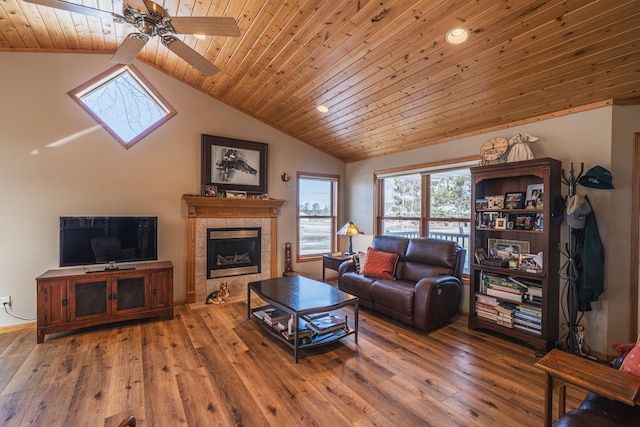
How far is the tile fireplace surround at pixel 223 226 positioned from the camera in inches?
166

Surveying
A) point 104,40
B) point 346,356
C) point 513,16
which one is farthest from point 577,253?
point 104,40

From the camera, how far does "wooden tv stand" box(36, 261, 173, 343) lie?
118 inches

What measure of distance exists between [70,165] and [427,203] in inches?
192

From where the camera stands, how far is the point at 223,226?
14.7ft

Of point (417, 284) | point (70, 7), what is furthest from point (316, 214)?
point (70, 7)

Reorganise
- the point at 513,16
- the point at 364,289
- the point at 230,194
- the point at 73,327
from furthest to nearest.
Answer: the point at 230,194
the point at 364,289
the point at 73,327
the point at 513,16

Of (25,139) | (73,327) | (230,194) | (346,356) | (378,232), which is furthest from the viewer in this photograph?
(378,232)

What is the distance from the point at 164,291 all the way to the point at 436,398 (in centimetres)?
317

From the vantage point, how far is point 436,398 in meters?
2.13

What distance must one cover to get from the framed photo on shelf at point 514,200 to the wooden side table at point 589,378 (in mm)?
1886

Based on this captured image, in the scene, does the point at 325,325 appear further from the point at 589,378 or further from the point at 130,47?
the point at 130,47

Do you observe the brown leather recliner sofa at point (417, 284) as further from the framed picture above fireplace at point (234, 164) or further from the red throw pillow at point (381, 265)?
the framed picture above fireplace at point (234, 164)

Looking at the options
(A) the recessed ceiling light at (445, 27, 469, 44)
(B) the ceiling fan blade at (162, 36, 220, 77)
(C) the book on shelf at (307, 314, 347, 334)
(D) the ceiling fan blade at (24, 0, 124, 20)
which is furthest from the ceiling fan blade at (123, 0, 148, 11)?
(C) the book on shelf at (307, 314, 347, 334)

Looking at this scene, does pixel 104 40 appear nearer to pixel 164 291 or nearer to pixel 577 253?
pixel 164 291
